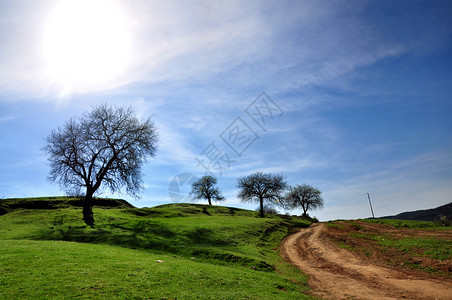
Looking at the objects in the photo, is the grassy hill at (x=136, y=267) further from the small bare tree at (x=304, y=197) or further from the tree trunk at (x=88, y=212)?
the small bare tree at (x=304, y=197)

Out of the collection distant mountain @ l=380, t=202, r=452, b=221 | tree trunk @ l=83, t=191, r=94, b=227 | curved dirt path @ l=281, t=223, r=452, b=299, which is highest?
distant mountain @ l=380, t=202, r=452, b=221

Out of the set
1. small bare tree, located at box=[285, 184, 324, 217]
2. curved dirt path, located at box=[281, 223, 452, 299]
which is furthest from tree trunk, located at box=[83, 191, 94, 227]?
small bare tree, located at box=[285, 184, 324, 217]

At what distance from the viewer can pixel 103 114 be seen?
3934 cm

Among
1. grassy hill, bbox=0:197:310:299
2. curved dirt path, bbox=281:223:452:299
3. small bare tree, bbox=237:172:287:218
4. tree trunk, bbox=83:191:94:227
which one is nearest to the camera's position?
grassy hill, bbox=0:197:310:299

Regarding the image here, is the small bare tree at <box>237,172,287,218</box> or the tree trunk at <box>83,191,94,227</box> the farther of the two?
the small bare tree at <box>237,172,287,218</box>

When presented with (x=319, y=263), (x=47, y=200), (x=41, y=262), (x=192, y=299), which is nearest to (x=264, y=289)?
(x=192, y=299)

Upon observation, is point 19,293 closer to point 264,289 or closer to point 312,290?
point 264,289

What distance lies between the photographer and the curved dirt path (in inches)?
519

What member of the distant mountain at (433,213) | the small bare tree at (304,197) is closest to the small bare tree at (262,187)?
the small bare tree at (304,197)

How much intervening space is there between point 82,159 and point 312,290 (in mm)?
37637

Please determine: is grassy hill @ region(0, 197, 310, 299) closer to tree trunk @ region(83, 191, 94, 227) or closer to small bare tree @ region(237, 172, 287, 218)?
tree trunk @ region(83, 191, 94, 227)

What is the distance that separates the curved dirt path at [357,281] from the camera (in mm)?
13180

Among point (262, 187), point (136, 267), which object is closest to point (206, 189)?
point (262, 187)

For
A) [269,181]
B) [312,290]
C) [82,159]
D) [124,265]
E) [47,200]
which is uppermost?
[269,181]
